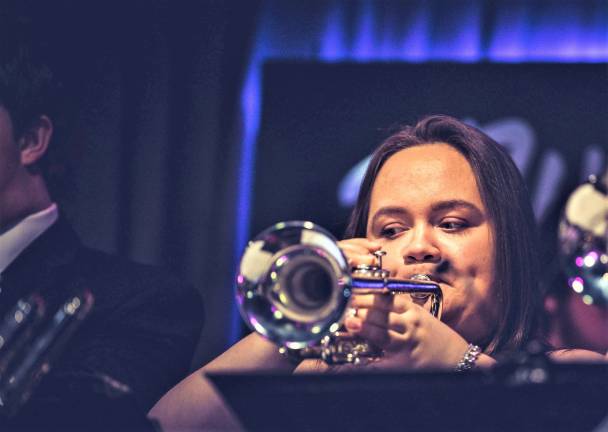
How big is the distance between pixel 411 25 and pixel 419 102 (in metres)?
0.35

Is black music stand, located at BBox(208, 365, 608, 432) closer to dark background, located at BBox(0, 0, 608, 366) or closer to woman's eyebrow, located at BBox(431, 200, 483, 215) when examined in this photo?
woman's eyebrow, located at BBox(431, 200, 483, 215)

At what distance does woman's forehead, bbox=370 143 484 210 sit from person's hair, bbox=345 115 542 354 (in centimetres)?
3

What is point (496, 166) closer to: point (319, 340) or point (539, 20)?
point (319, 340)

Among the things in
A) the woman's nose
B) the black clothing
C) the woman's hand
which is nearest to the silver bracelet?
the woman's hand

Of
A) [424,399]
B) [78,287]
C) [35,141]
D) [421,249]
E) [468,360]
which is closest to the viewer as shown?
[424,399]

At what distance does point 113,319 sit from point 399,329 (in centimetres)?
147

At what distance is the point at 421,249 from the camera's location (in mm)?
2289

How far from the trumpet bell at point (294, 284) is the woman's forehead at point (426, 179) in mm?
613

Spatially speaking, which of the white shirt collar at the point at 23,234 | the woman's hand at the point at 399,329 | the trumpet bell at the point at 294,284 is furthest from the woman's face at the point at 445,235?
the white shirt collar at the point at 23,234

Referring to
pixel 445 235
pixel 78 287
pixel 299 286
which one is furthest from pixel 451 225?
pixel 78 287

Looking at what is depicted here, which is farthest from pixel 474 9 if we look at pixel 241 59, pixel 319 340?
pixel 319 340

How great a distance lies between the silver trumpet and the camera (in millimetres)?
1782

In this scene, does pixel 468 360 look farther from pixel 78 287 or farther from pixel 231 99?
pixel 231 99

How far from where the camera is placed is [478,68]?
391 cm
